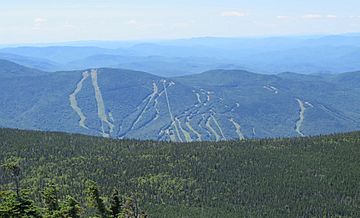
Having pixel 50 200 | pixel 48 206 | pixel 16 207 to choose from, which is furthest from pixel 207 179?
pixel 16 207

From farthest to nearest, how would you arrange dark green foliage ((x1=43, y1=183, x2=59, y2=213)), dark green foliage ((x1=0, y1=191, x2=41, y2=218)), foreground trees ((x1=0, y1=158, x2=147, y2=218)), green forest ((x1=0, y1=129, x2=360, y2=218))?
green forest ((x1=0, y1=129, x2=360, y2=218))
dark green foliage ((x1=43, y1=183, x2=59, y2=213))
foreground trees ((x1=0, y1=158, x2=147, y2=218))
dark green foliage ((x1=0, y1=191, x2=41, y2=218))

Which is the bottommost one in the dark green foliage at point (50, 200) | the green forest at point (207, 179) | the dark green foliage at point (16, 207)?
the green forest at point (207, 179)

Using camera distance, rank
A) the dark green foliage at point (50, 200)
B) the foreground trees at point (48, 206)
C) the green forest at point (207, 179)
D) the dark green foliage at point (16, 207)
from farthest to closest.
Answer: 1. the green forest at point (207, 179)
2. the dark green foliage at point (50, 200)
3. the foreground trees at point (48, 206)
4. the dark green foliage at point (16, 207)

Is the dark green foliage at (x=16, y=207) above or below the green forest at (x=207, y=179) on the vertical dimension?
above

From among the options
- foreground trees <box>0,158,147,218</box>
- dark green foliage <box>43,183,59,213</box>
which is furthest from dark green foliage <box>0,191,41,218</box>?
dark green foliage <box>43,183,59,213</box>

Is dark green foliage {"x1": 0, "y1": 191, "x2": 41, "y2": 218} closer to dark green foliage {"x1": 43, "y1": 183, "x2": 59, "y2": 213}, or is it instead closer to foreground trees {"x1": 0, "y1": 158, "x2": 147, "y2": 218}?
foreground trees {"x1": 0, "y1": 158, "x2": 147, "y2": 218}

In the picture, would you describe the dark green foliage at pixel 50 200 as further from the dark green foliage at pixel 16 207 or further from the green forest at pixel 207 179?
the green forest at pixel 207 179

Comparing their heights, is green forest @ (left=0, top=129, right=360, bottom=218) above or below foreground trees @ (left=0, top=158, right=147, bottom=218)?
below

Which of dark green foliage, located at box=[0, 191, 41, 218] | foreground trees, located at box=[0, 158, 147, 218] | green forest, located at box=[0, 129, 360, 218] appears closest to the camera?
dark green foliage, located at box=[0, 191, 41, 218]

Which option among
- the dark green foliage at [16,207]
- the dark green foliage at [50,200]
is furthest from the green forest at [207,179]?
the dark green foliage at [16,207]

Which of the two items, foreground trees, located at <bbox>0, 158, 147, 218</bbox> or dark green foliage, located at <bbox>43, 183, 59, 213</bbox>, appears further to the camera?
dark green foliage, located at <bbox>43, 183, 59, 213</bbox>

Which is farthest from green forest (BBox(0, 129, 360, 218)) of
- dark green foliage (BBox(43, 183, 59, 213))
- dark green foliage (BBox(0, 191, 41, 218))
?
dark green foliage (BBox(0, 191, 41, 218))

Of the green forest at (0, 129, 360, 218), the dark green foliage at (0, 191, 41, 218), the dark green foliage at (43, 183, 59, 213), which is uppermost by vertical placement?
the dark green foliage at (0, 191, 41, 218)
